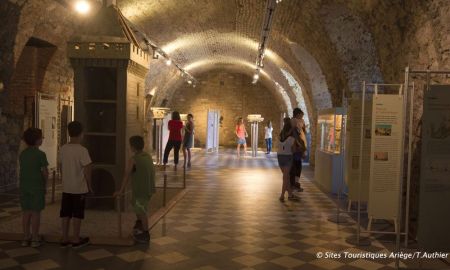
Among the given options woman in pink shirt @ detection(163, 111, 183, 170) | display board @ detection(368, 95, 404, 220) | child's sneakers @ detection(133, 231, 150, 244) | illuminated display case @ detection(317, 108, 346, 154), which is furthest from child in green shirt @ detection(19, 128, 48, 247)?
woman in pink shirt @ detection(163, 111, 183, 170)

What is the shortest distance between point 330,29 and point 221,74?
16278mm

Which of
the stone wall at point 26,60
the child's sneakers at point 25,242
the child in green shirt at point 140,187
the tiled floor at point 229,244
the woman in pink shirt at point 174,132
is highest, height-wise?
the stone wall at point 26,60

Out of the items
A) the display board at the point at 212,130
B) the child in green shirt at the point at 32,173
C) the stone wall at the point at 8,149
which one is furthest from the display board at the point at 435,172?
the display board at the point at 212,130

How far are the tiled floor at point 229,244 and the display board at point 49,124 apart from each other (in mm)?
3620

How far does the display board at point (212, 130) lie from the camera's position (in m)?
20.5

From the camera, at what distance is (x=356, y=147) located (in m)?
6.25

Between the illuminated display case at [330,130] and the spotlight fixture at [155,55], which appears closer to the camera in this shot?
the illuminated display case at [330,130]

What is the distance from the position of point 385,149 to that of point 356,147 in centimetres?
120

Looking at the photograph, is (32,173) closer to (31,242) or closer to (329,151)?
(31,242)

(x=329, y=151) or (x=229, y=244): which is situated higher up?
(x=329, y=151)

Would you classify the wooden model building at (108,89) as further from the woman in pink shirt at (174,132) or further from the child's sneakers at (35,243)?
the woman in pink shirt at (174,132)

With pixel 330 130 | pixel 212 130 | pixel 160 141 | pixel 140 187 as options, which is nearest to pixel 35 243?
pixel 140 187

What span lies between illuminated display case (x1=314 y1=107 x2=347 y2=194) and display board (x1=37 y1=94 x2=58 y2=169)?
20.2 feet

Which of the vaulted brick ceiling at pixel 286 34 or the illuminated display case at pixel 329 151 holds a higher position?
the vaulted brick ceiling at pixel 286 34
